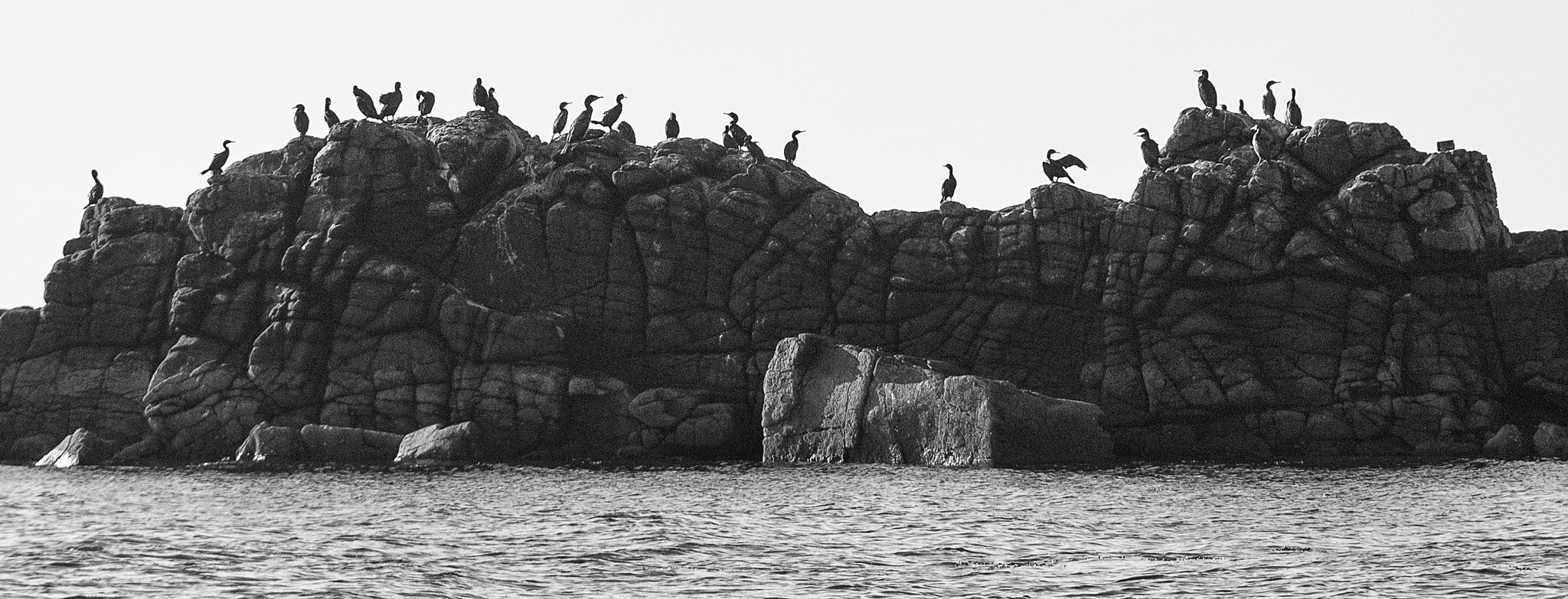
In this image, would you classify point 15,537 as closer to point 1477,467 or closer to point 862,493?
point 862,493

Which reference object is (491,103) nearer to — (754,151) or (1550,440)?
(754,151)

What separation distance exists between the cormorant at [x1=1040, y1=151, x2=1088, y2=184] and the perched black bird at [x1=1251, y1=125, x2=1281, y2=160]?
7133 mm

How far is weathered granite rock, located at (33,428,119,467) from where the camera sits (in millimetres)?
60656

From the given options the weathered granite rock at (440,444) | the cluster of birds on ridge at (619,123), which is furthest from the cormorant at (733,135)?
the weathered granite rock at (440,444)

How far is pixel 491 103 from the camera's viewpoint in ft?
242

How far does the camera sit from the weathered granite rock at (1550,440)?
54.9 m

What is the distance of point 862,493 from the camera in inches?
1641

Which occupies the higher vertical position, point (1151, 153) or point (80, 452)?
point (1151, 153)

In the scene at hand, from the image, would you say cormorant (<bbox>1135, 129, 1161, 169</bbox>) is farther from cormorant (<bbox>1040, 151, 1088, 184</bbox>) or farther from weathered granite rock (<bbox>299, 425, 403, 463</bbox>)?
weathered granite rock (<bbox>299, 425, 403, 463</bbox>)

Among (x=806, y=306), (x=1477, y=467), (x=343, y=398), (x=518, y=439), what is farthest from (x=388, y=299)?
(x=1477, y=467)

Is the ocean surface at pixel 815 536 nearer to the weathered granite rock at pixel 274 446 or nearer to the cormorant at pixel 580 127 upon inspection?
the weathered granite rock at pixel 274 446

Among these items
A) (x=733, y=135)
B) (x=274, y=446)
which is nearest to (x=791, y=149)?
(x=733, y=135)

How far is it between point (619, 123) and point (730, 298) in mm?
15191

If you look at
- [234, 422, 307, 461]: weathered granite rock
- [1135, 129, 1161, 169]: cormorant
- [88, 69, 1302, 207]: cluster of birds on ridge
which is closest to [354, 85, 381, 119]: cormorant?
[88, 69, 1302, 207]: cluster of birds on ridge
